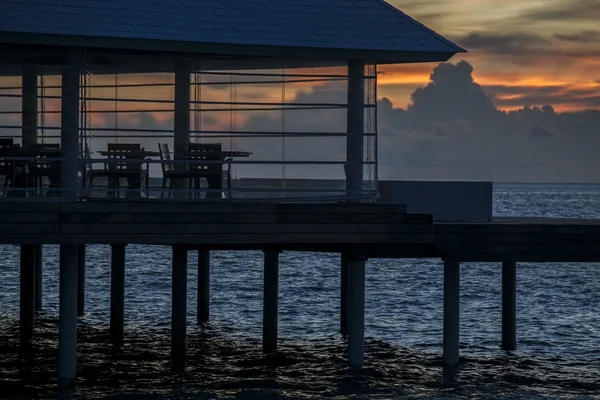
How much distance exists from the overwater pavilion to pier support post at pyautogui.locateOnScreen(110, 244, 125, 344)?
153 inches

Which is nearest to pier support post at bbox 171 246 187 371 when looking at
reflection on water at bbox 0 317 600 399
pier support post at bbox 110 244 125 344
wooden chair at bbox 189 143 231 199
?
reflection on water at bbox 0 317 600 399

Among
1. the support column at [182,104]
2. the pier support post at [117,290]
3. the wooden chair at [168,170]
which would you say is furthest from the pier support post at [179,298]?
the pier support post at [117,290]

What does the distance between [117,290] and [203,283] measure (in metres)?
2.95

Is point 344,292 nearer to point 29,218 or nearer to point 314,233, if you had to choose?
point 314,233

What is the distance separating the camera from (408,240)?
16047 mm

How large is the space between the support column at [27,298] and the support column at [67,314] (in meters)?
6.24

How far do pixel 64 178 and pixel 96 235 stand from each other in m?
1.27

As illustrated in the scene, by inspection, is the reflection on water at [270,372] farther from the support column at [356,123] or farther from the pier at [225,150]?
the support column at [356,123]

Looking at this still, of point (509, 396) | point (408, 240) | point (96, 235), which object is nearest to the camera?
point (96, 235)

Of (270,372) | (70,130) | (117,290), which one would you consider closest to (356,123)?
(70,130)

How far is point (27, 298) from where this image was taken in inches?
855

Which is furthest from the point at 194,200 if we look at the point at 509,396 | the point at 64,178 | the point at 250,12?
the point at 509,396

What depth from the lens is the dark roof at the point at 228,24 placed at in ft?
49.7

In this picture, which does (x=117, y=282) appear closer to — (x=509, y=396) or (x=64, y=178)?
(x=64, y=178)
